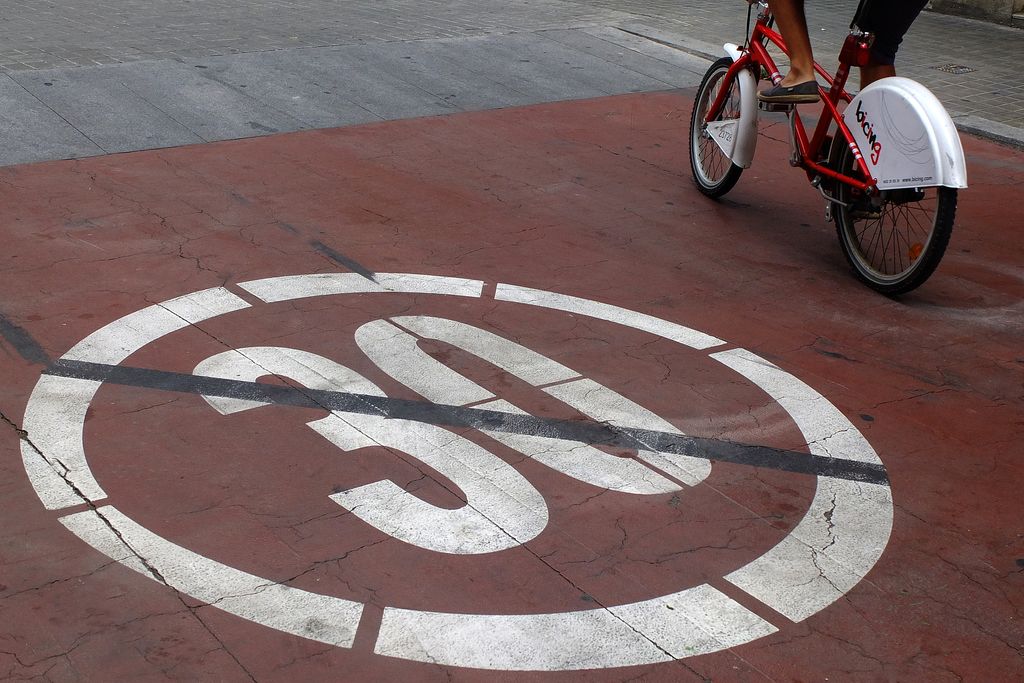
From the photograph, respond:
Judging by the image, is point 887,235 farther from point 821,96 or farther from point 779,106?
point 779,106

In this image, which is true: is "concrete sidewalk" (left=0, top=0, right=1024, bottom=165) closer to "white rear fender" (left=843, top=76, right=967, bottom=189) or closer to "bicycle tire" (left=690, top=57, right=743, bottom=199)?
"bicycle tire" (left=690, top=57, right=743, bottom=199)

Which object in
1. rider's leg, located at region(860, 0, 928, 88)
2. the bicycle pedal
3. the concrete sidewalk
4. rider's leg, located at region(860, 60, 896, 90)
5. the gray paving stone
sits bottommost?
the gray paving stone

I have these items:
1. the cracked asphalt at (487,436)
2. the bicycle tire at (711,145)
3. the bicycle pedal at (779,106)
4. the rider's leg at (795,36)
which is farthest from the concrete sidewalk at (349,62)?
the rider's leg at (795,36)

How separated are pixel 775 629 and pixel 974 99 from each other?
8.37 meters

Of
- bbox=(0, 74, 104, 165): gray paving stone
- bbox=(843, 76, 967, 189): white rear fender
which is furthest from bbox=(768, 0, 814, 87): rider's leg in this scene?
bbox=(0, 74, 104, 165): gray paving stone

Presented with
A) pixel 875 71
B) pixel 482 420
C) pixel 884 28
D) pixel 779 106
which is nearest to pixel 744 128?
pixel 779 106

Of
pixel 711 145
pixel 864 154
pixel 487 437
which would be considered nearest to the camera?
pixel 487 437

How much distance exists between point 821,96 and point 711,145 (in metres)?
1.20

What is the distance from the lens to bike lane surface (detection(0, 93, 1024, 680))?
3.46 metres

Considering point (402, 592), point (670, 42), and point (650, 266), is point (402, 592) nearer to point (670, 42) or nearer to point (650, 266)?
point (650, 266)

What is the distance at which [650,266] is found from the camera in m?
6.46

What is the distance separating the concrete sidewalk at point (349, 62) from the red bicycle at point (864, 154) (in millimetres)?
2698

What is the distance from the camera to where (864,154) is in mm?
6234

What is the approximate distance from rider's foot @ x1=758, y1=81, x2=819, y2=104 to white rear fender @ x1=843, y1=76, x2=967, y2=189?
0.35 m
